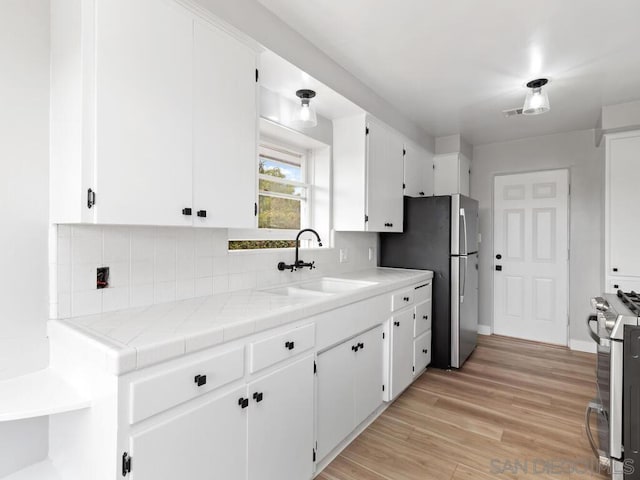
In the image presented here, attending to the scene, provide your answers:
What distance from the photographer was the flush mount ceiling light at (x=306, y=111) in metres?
2.32

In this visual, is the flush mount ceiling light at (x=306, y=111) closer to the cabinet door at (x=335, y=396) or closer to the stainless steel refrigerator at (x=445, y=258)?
the cabinet door at (x=335, y=396)

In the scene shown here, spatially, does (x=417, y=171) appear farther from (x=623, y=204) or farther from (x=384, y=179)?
(x=623, y=204)

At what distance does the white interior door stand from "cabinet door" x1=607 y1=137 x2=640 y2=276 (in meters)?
0.86

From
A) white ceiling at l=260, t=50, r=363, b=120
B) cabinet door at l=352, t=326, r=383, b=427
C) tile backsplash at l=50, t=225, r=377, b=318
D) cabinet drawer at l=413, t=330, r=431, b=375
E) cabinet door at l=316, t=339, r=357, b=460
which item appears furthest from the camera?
cabinet drawer at l=413, t=330, r=431, b=375

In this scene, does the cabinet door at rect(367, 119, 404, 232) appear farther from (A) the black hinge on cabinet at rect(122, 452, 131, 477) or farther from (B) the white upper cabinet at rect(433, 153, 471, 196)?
(A) the black hinge on cabinet at rect(122, 452, 131, 477)

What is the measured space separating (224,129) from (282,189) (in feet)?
3.72

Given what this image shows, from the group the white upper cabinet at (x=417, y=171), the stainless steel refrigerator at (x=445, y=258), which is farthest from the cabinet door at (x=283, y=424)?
the white upper cabinet at (x=417, y=171)

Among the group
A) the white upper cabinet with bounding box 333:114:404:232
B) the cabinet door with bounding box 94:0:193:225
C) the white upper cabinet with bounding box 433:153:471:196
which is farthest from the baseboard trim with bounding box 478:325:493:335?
the cabinet door with bounding box 94:0:193:225

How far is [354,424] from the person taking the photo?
220 centimetres

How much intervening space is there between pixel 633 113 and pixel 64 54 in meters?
4.29

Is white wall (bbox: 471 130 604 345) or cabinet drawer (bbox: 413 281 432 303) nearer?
cabinet drawer (bbox: 413 281 432 303)

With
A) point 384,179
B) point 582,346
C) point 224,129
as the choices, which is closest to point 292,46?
point 224,129

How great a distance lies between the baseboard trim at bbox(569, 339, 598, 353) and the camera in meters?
3.98

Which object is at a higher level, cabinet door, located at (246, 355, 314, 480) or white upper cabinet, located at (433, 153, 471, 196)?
white upper cabinet, located at (433, 153, 471, 196)
